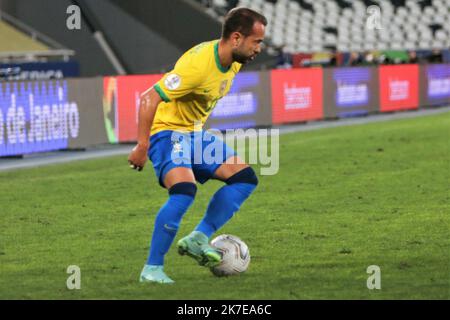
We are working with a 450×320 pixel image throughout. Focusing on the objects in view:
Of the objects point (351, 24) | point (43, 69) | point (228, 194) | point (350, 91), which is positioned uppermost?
point (351, 24)

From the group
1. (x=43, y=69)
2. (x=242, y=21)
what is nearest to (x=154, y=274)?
(x=242, y=21)

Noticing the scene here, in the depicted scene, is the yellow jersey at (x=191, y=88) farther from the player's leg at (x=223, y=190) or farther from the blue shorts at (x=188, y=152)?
the player's leg at (x=223, y=190)

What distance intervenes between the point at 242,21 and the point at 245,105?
704 inches

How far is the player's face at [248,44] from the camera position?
812 cm

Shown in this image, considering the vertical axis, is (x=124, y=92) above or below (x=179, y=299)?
above

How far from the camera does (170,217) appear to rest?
8117 mm

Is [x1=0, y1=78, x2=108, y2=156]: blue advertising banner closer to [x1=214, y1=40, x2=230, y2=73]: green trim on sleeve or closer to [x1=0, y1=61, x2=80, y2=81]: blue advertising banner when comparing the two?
[x1=0, y1=61, x2=80, y2=81]: blue advertising banner

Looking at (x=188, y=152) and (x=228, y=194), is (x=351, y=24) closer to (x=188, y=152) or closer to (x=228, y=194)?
(x=228, y=194)

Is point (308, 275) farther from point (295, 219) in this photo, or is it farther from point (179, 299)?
point (295, 219)

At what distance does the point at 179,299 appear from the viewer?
760 cm

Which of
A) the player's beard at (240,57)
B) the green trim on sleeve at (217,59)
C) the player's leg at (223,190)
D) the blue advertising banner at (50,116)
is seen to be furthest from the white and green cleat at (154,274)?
the blue advertising banner at (50,116)

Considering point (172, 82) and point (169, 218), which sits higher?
point (172, 82)
